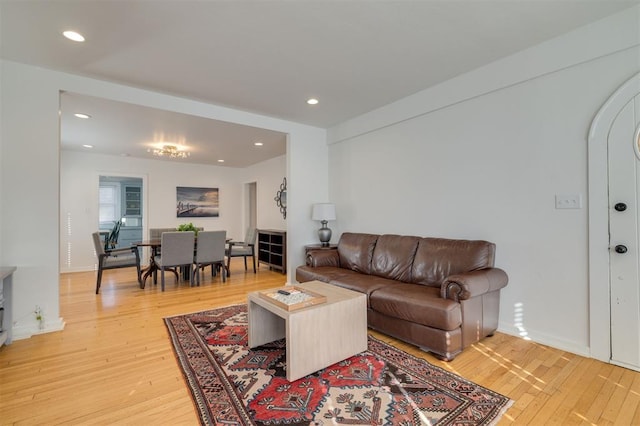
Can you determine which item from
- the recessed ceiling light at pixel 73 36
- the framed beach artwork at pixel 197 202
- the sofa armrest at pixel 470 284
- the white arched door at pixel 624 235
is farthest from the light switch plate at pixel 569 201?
the framed beach artwork at pixel 197 202

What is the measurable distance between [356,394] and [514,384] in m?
1.06

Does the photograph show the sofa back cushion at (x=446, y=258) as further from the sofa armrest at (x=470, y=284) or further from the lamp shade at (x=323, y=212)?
the lamp shade at (x=323, y=212)

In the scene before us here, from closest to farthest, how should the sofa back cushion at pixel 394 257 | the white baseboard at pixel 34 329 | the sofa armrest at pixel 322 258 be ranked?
the white baseboard at pixel 34 329 → the sofa back cushion at pixel 394 257 → the sofa armrest at pixel 322 258

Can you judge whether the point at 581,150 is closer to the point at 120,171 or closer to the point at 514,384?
the point at 514,384

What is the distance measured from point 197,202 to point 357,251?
5198mm

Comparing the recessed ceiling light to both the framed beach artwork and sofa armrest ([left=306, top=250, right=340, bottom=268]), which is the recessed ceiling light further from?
the framed beach artwork

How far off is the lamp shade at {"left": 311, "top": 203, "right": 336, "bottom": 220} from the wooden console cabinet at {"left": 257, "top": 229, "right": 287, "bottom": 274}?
1.18 metres

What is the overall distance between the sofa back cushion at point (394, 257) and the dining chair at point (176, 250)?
9.17ft

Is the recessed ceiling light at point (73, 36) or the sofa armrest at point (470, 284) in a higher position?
the recessed ceiling light at point (73, 36)

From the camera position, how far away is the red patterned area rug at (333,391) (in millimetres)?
1594

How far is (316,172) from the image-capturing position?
484 centimetres

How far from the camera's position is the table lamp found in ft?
14.6

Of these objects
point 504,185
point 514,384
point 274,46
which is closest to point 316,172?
point 274,46

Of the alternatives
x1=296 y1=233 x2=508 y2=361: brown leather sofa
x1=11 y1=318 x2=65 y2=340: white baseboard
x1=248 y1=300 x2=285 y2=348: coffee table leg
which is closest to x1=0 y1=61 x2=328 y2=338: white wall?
x1=11 y1=318 x2=65 y2=340: white baseboard
